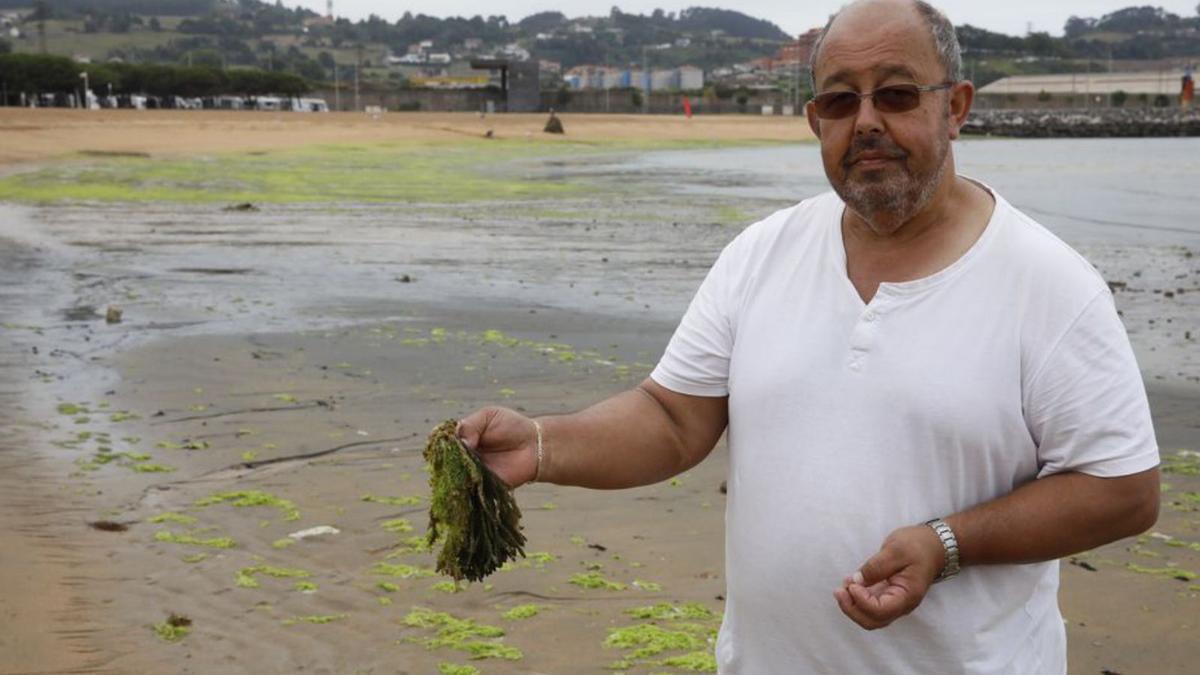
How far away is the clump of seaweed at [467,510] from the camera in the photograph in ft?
9.18

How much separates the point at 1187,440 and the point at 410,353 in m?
5.41

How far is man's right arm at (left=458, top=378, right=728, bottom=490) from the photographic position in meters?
2.86

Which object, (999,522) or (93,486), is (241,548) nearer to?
(93,486)

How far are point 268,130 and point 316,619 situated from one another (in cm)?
5909

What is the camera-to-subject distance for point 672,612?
217 inches

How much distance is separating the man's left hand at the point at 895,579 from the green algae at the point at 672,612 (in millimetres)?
3024

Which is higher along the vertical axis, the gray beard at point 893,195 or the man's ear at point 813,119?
the man's ear at point 813,119

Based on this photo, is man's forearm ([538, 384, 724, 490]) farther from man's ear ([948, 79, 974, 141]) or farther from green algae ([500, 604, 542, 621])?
green algae ([500, 604, 542, 621])

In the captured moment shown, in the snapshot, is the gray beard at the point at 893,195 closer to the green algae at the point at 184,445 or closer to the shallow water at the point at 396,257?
the green algae at the point at 184,445

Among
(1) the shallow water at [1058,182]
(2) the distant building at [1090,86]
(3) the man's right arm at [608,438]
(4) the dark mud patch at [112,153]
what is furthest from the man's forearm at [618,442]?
(2) the distant building at [1090,86]

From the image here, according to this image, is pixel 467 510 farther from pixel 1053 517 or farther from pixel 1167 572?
pixel 1167 572

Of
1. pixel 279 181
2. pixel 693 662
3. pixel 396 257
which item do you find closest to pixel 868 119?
pixel 693 662

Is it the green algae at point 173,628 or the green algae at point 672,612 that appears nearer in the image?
the green algae at point 173,628

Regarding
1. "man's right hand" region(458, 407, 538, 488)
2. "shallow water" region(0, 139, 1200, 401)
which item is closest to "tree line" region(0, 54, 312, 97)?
"shallow water" region(0, 139, 1200, 401)
